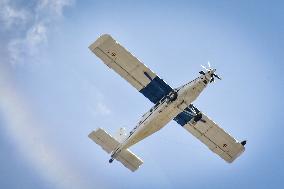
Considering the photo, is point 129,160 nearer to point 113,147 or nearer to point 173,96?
point 113,147

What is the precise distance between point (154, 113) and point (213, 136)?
5.93 m

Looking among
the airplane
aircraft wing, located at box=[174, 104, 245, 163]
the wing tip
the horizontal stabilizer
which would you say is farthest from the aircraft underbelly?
the wing tip

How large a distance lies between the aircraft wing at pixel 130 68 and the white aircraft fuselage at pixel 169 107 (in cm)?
84

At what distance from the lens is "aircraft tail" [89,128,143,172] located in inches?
1495

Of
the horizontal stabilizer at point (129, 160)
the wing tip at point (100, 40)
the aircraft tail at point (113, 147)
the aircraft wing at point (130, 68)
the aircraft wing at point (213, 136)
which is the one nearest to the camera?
the wing tip at point (100, 40)

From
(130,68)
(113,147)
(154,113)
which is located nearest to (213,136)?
(154,113)

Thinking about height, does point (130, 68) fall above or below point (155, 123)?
above

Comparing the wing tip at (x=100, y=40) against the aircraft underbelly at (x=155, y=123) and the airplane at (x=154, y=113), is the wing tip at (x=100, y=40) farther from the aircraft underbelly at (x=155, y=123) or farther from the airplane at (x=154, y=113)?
the aircraft underbelly at (x=155, y=123)

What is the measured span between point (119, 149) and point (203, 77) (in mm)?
8208

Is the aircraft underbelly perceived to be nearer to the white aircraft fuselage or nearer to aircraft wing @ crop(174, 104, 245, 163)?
the white aircraft fuselage

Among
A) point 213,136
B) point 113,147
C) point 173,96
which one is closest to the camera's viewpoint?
point 173,96

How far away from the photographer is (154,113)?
116 ft

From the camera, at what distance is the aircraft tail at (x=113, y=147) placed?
37969 millimetres

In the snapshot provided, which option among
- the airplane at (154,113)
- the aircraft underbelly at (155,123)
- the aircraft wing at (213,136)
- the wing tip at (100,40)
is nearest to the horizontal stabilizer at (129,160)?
the airplane at (154,113)
